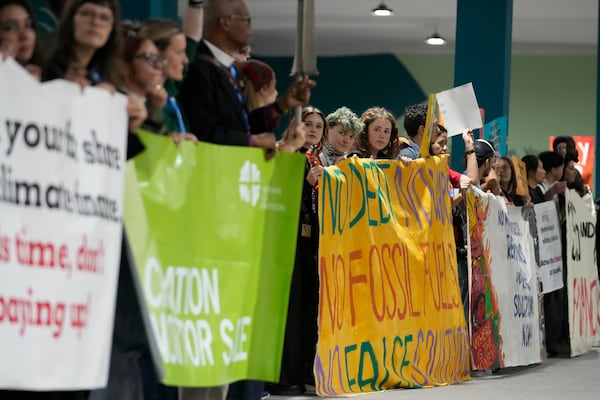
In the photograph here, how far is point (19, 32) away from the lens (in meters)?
4.11

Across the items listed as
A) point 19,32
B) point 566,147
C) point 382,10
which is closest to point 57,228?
point 19,32

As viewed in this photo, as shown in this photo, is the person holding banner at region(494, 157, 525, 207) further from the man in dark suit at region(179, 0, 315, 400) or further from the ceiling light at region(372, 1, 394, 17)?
the ceiling light at region(372, 1, 394, 17)

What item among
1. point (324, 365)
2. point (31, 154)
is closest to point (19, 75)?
point (31, 154)

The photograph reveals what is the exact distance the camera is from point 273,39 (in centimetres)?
2475

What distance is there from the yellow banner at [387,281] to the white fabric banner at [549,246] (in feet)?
6.48

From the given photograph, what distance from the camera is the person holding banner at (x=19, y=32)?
4066 mm

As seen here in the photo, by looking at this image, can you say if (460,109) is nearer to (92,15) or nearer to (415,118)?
(415,118)

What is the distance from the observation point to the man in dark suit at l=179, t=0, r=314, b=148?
17.7 ft

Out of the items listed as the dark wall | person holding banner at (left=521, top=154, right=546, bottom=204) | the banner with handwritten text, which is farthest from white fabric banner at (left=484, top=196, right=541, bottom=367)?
the dark wall

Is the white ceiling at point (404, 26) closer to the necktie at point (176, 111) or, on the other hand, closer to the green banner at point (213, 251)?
the green banner at point (213, 251)

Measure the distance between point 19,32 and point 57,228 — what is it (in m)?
0.63

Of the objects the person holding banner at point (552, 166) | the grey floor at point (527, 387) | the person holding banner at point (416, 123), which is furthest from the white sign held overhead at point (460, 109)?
the person holding banner at point (552, 166)

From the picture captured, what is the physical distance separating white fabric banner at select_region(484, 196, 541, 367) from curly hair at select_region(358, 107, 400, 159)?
3.67 feet

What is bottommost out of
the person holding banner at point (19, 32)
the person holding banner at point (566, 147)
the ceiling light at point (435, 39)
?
the person holding banner at point (19, 32)
